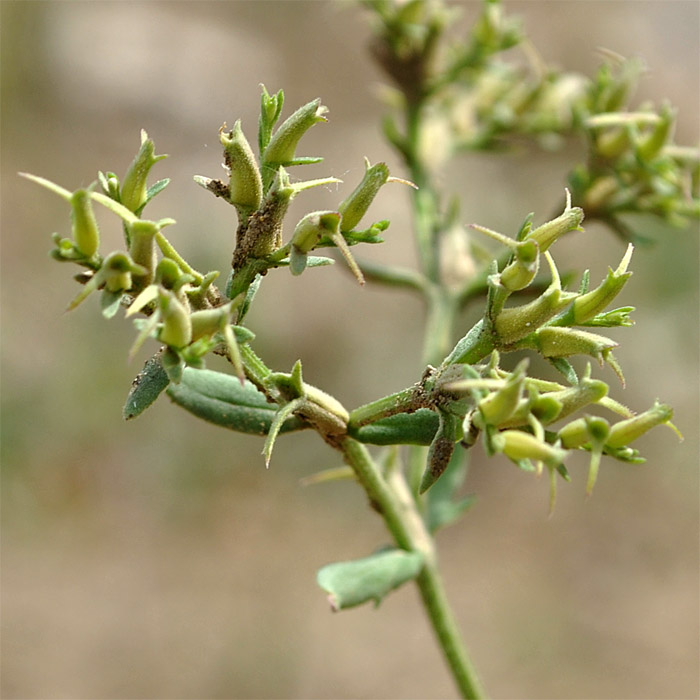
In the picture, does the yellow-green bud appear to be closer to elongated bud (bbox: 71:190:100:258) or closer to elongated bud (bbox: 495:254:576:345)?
elongated bud (bbox: 495:254:576:345)

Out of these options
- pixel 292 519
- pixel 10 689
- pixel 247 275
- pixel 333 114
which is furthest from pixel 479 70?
pixel 333 114

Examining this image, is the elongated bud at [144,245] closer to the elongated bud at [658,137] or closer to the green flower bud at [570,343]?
the green flower bud at [570,343]

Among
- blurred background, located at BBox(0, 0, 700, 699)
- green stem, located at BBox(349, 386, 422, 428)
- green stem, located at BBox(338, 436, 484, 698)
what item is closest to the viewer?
green stem, located at BBox(349, 386, 422, 428)

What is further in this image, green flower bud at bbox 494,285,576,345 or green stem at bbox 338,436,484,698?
green stem at bbox 338,436,484,698

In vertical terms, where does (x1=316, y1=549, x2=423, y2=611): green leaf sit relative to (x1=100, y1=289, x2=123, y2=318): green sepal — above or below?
below

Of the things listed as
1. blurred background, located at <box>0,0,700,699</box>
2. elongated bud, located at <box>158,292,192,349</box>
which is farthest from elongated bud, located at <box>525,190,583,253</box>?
blurred background, located at <box>0,0,700,699</box>

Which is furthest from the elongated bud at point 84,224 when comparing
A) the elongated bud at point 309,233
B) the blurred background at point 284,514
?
the blurred background at point 284,514

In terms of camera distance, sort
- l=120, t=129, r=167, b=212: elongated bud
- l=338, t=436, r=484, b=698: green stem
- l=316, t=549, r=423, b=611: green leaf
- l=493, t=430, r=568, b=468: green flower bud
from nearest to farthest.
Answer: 1. l=493, t=430, r=568, b=468: green flower bud
2. l=120, t=129, r=167, b=212: elongated bud
3. l=316, t=549, r=423, b=611: green leaf
4. l=338, t=436, r=484, b=698: green stem
